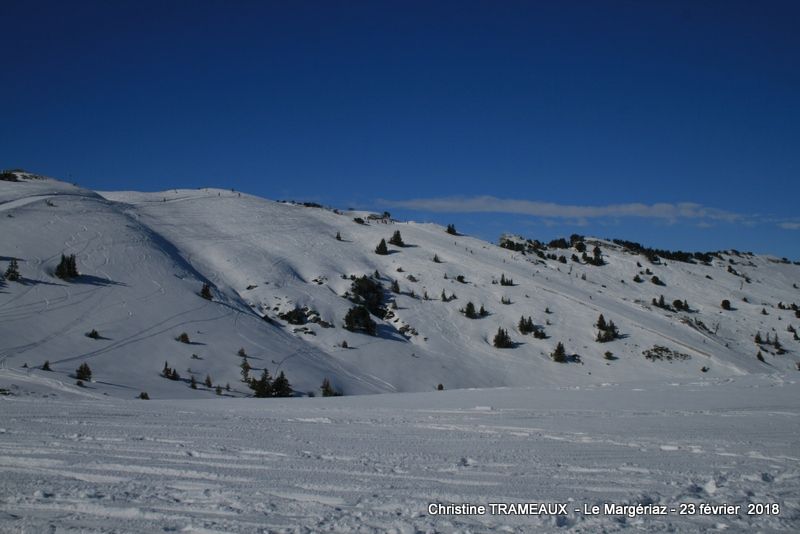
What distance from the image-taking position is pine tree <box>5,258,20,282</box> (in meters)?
18.7

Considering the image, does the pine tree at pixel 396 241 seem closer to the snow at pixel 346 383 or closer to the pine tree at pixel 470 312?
the snow at pixel 346 383

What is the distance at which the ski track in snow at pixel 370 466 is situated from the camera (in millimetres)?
3994

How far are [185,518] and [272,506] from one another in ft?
1.96

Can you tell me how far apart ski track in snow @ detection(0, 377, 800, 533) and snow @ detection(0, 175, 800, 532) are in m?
0.03

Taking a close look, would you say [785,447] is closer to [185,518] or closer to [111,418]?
[185,518]

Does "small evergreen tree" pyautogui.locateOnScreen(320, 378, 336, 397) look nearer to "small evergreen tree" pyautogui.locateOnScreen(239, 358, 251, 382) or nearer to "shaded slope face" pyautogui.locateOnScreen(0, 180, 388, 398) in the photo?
"shaded slope face" pyautogui.locateOnScreen(0, 180, 388, 398)

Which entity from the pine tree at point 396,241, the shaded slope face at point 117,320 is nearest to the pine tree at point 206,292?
the shaded slope face at point 117,320

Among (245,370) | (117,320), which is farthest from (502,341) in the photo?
(117,320)

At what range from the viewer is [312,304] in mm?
25953

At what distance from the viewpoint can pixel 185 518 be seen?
3.88m

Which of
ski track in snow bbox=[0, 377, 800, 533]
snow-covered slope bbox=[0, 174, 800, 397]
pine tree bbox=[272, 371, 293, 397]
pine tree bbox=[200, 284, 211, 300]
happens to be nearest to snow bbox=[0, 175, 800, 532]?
ski track in snow bbox=[0, 377, 800, 533]

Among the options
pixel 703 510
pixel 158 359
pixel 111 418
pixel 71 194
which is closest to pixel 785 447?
pixel 703 510

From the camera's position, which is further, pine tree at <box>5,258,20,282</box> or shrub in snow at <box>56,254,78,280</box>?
shrub in snow at <box>56,254,78,280</box>

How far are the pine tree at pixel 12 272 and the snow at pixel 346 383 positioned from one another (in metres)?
0.47
